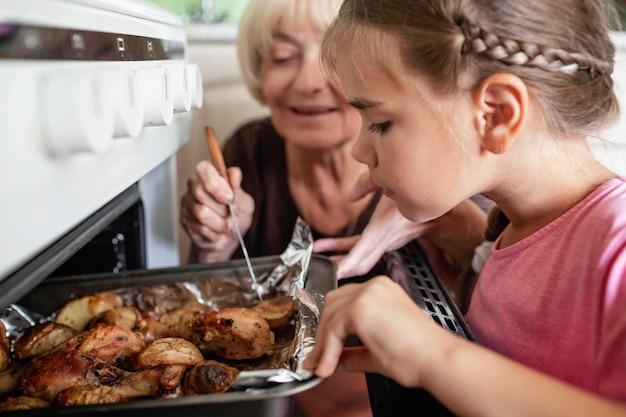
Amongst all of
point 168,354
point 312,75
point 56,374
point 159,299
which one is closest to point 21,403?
point 56,374

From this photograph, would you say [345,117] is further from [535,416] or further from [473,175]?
[535,416]

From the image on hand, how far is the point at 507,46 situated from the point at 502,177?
0.16 metres

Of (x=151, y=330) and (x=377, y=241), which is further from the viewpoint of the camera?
(x=377, y=241)

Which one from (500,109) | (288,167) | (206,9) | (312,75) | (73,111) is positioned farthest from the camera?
(206,9)

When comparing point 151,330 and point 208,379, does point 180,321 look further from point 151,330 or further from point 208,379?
point 208,379

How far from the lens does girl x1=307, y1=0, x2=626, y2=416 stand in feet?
1.65

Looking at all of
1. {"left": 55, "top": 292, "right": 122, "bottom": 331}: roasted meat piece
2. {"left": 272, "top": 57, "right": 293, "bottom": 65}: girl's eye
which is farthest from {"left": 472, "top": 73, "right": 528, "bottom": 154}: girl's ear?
{"left": 272, "top": 57, "right": 293, "bottom": 65}: girl's eye

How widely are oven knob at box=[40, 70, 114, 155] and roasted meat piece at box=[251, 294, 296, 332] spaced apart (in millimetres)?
383

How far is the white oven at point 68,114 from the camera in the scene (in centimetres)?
37

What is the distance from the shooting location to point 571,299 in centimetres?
59

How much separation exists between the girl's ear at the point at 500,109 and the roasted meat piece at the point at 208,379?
1.21ft

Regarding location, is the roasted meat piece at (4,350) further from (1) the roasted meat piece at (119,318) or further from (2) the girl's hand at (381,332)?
(2) the girl's hand at (381,332)

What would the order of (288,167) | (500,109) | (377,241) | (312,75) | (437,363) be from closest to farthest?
(437,363) < (500,109) < (377,241) < (312,75) < (288,167)

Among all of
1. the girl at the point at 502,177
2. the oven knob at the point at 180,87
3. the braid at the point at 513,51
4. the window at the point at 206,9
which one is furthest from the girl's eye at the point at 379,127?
the window at the point at 206,9
